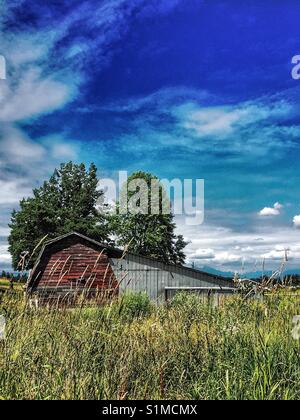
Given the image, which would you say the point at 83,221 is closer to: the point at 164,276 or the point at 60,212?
the point at 60,212

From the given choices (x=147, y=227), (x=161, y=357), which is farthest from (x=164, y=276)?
(x=161, y=357)

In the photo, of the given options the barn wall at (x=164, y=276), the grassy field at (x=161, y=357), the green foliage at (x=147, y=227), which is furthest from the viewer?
the green foliage at (x=147, y=227)

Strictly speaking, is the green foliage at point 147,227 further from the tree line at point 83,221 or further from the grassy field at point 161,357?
the grassy field at point 161,357

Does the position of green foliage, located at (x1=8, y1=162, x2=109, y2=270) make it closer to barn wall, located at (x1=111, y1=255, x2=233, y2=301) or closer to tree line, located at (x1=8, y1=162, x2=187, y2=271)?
tree line, located at (x1=8, y1=162, x2=187, y2=271)

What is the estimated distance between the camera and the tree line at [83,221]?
47.8 meters

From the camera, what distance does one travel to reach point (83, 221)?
163 feet

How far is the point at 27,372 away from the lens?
4402mm

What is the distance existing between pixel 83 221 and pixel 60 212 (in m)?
3.19

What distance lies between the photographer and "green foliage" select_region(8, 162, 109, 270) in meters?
49.5

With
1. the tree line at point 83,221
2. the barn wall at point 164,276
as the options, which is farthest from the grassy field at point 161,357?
the tree line at point 83,221

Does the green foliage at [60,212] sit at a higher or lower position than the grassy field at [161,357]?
higher

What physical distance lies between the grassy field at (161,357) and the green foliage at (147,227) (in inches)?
1567

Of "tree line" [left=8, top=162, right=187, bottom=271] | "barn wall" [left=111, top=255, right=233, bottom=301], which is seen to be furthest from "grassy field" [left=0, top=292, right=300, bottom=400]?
"tree line" [left=8, top=162, right=187, bottom=271]

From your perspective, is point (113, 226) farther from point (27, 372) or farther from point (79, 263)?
point (27, 372)
